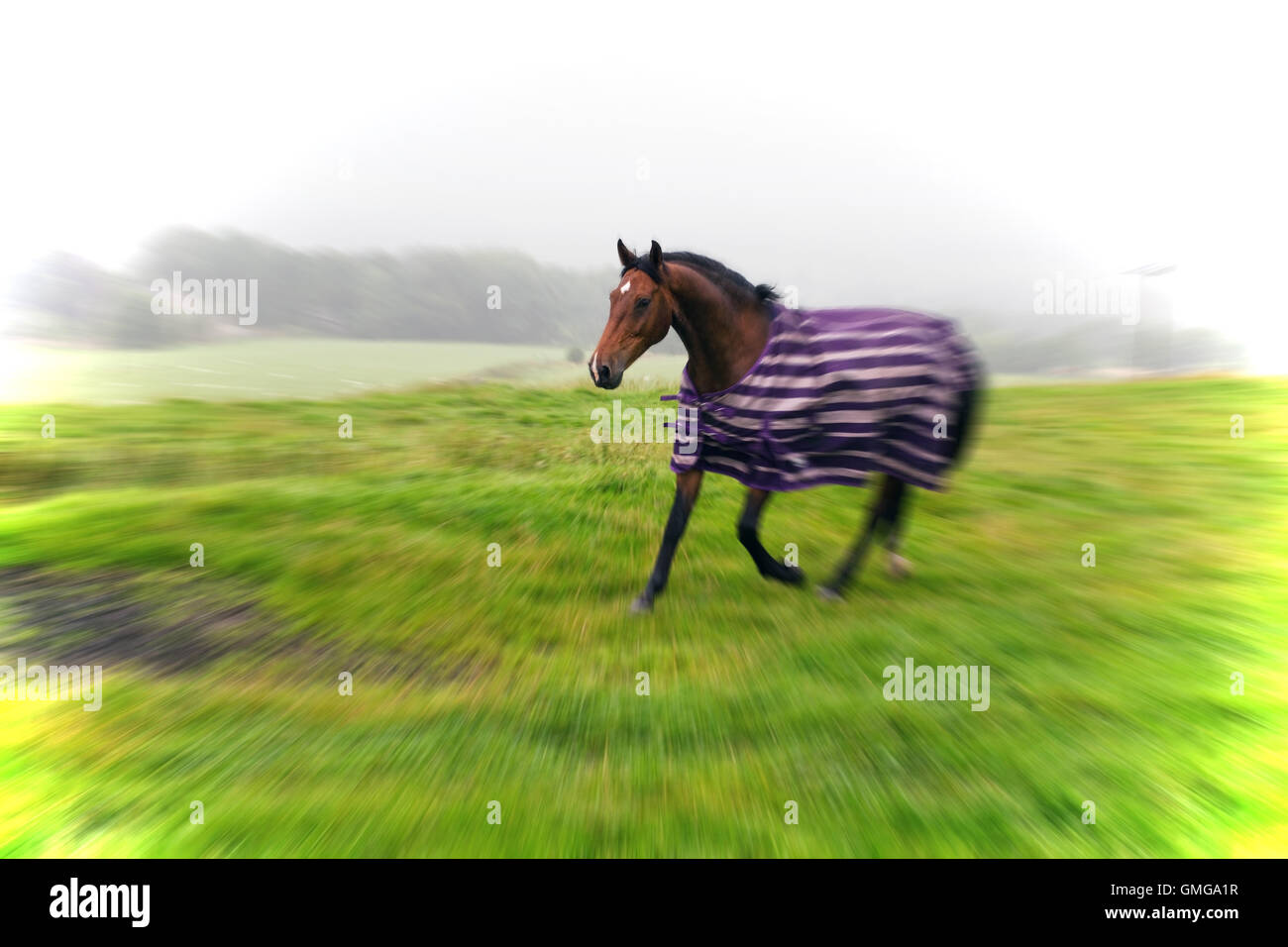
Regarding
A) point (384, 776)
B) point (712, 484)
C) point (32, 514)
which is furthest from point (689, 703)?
point (32, 514)

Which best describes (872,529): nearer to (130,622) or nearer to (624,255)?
(624,255)

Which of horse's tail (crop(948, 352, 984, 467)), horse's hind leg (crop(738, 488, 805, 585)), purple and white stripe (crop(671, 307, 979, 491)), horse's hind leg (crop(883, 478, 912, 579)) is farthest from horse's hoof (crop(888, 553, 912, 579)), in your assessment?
horse's hind leg (crop(738, 488, 805, 585))

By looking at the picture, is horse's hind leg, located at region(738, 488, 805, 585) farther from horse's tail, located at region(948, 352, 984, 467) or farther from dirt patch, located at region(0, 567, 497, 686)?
dirt patch, located at region(0, 567, 497, 686)

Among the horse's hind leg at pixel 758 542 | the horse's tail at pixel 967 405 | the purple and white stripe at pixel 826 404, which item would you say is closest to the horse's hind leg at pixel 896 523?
the purple and white stripe at pixel 826 404

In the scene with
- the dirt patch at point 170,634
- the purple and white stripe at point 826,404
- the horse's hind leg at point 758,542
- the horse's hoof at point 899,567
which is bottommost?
the dirt patch at point 170,634

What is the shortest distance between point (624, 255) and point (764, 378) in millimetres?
1355

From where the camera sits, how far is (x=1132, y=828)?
10.5ft

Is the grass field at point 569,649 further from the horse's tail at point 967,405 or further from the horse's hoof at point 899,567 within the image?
the horse's tail at point 967,405

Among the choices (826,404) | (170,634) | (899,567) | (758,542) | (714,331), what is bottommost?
(170,634)

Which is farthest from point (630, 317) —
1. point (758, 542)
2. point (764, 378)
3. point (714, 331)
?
point (758, 542)

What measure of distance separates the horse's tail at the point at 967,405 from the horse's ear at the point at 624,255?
119 inches

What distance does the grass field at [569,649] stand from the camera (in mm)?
3309

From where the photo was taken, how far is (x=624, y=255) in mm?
5254

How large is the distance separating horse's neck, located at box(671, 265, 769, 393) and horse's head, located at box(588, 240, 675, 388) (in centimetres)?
19
